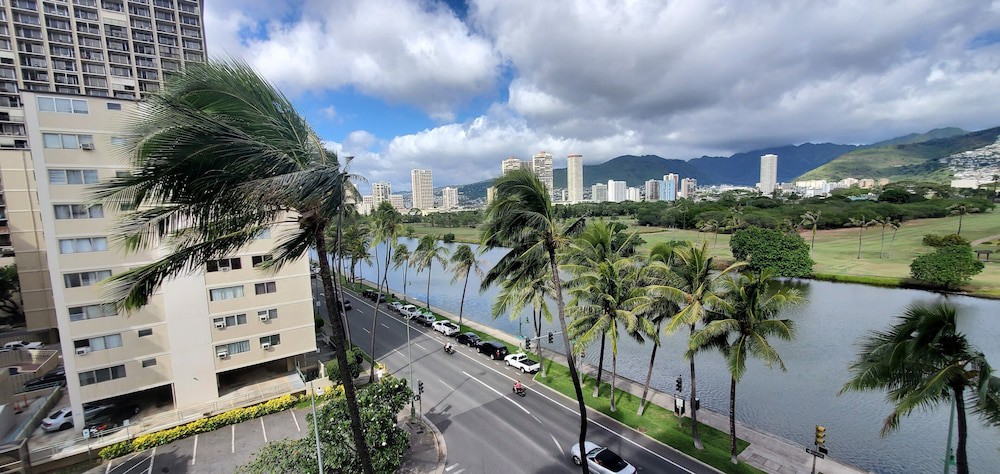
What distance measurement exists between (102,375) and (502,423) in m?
20.4

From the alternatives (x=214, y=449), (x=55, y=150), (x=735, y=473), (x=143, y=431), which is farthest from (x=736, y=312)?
(x=55, y=150)

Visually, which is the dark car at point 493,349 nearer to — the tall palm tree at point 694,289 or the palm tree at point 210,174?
the tall palm tree at point 694,289

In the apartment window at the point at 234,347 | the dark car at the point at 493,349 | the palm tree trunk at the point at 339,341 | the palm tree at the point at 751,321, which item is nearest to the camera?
the palm tree trunk at the point at 339,341

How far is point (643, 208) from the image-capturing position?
119 meters

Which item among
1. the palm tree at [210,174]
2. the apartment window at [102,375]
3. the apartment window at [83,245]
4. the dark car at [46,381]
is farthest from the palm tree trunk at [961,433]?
the dark car at [46,381]

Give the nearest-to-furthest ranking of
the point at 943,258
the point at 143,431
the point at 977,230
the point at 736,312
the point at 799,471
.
Answer: the point at 736,312
the point at 799,471
the point at 143,431
the point at 943,258
the point at 977,230

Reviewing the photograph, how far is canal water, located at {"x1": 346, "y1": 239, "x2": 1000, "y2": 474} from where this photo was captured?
753 inches

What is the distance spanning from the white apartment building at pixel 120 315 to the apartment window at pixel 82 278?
35mm

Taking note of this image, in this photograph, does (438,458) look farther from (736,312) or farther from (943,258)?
(943,258)

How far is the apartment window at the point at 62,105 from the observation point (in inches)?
738

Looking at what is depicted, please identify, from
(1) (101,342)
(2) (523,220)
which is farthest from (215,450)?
(2) (523,220)

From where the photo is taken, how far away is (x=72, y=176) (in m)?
19.4

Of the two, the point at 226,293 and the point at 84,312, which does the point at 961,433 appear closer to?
the point at 226,293

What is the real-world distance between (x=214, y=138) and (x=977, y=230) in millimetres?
102139
